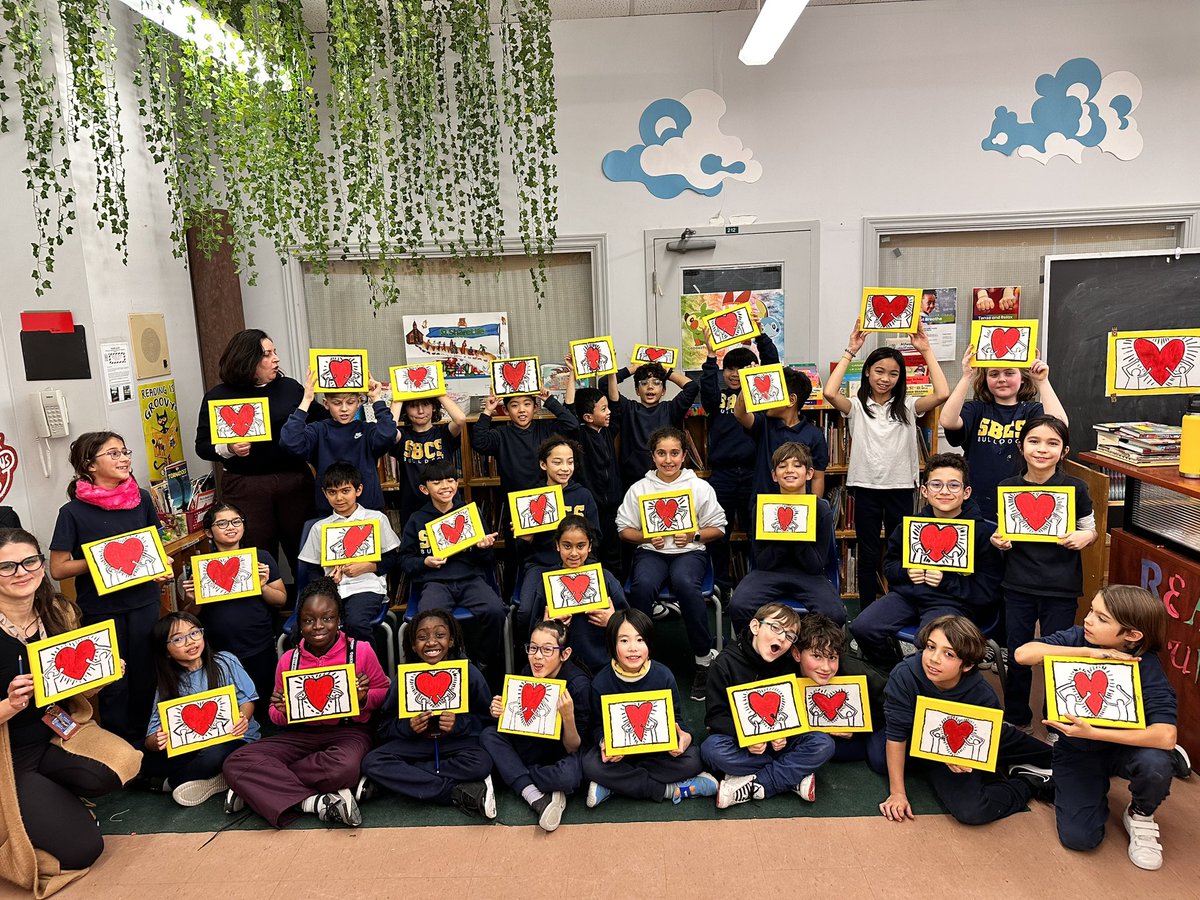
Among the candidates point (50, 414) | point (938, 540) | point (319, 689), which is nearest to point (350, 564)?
point (319, 689)

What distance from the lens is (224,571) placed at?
324 cm

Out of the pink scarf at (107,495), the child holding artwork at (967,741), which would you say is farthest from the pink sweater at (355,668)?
the child holding artwork at (967,741)

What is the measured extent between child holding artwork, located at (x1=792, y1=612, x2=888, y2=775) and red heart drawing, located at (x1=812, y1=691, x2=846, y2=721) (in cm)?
5

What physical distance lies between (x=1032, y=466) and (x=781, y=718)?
52.1 inches

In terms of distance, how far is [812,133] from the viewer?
4676mm

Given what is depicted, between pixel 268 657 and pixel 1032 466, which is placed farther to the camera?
pixel 268 657

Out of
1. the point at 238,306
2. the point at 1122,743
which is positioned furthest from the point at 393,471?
the point at 1122,743

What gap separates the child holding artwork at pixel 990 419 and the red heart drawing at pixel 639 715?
1845 millimetres

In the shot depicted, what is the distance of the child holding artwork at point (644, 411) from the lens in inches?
165

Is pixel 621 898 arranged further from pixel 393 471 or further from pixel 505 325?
pixel 505 325

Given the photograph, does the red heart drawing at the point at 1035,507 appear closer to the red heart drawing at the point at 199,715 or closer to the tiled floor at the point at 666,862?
the tiled floor at the point at 666,862

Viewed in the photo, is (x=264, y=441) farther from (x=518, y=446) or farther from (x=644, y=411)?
(x=644, y=411)

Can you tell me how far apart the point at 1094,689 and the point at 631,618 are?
1.42 m

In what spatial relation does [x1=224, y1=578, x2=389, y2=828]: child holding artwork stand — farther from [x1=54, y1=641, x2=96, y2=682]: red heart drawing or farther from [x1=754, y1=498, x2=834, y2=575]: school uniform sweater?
[x1=754, y1=498, x2=834, y2=575]: school uniform sweater
